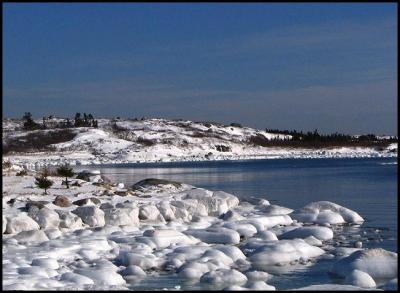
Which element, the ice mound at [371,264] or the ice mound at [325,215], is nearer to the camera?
the ice mound at [371,264]

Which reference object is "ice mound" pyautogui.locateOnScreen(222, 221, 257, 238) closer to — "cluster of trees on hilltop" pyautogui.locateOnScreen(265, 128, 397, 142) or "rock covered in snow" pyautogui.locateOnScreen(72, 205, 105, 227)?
"rock covered in snow" pyautogui.locateOnScreen(72, 205, 105, 227)

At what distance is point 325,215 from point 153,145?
9129 centimetres

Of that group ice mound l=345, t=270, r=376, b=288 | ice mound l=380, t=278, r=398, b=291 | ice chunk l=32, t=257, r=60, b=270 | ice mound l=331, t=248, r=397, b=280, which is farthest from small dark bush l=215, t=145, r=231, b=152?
ice mound l=380, t=278, r=398, b=291

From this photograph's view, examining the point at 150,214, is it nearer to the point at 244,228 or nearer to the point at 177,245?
the point at 244,228

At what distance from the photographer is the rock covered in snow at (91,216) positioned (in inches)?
736

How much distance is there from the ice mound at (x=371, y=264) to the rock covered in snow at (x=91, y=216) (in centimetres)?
796

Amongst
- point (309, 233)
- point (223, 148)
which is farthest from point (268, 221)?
point (223, 148)

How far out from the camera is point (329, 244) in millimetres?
16500

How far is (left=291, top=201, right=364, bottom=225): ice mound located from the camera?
20.8 metres

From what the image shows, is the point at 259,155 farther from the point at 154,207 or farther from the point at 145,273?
the point at 145,273


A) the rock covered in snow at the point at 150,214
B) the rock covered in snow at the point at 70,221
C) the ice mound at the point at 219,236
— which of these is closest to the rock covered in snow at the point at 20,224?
the rock covered in snow at the point at 70,221

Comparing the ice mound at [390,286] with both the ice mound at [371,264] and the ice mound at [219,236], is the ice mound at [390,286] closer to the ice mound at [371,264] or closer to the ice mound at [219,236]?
the ice mound at [371,264]

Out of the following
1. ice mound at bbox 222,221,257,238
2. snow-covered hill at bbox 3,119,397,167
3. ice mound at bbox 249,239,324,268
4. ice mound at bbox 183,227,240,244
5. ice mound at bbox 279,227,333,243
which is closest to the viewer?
ice mound at bbox 249,239,324,268

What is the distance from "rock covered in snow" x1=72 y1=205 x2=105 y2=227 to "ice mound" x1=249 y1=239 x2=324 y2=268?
221 inches
